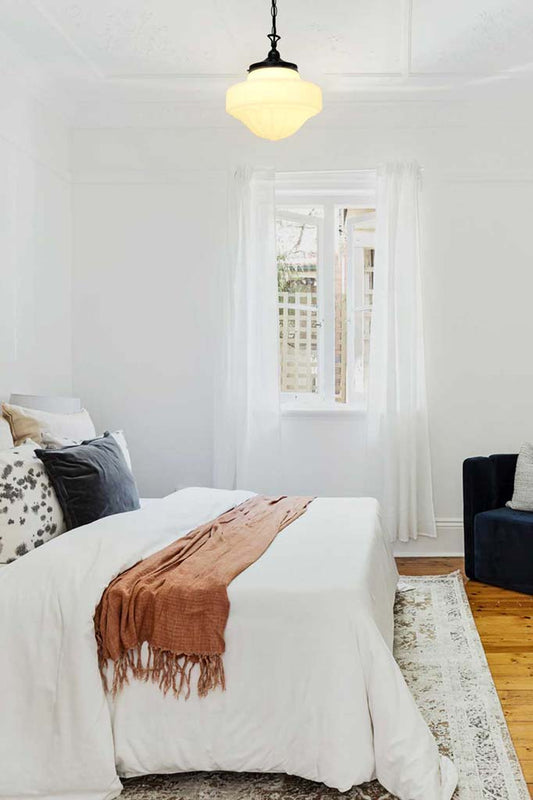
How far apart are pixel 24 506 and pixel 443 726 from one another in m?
1.61

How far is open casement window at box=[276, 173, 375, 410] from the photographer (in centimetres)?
546

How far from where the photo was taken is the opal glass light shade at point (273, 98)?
133 inches

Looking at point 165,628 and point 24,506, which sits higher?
point 24,506

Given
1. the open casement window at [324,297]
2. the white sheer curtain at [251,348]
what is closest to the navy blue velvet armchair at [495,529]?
the open casement window at [324,297]

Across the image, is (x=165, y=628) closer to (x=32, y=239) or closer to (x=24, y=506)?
(x=24, y=506)

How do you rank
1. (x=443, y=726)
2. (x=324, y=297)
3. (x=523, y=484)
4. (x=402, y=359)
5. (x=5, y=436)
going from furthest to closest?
1. (x=324, y=297)
2. (x=402, y=359)
3. (x=523, y=484)
4. (x=5, y=436)
5. (x=443, y=726)

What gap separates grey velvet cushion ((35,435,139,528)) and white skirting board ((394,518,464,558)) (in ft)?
7.50

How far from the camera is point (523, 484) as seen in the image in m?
4.63

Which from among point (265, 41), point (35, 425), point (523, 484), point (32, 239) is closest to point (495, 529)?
point (523, 484)

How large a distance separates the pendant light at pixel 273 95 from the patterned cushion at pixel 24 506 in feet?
5.39

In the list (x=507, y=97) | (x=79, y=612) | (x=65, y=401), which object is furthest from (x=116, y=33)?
(x=79, y=612)

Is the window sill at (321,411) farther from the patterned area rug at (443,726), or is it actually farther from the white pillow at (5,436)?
the white pillow at (5,436)

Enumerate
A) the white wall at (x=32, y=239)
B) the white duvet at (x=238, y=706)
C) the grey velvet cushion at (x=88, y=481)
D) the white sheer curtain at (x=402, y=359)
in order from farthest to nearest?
the white sheer curtain at (x=402, y=359), the white wall at (x=32, y=239), the grey velvet cushion at (x=88, y=481), the white duvet at (x=238, y=706)

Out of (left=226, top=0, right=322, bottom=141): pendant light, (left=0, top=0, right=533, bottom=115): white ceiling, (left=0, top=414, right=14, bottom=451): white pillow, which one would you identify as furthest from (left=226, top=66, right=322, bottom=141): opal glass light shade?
(left=0, top=414, right=14, bottom=451): white pillow
